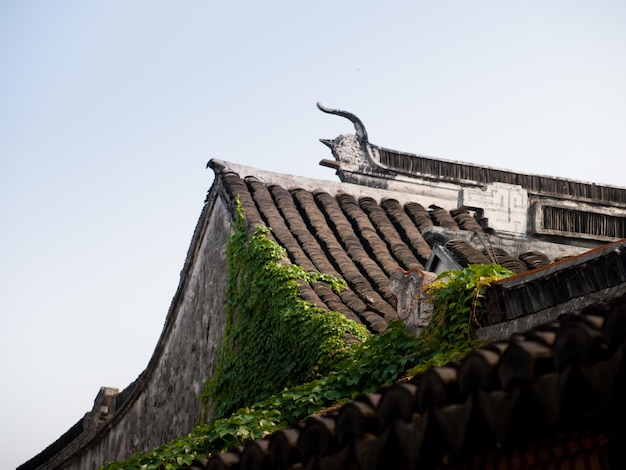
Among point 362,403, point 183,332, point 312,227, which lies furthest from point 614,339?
point 183,332

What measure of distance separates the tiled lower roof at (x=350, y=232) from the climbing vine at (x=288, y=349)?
292 mm

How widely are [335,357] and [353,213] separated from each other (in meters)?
3.90

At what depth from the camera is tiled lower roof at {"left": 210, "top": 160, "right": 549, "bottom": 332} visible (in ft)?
35.7

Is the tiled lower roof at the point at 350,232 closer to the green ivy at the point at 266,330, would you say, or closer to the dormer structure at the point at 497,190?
the green ivy at the point at 266,330

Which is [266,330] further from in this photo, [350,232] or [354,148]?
[354,148]

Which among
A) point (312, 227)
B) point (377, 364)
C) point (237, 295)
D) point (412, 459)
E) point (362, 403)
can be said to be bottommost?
point (412, 459)

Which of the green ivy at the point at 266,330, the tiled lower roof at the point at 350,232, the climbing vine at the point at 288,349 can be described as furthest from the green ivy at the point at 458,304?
the green ivy at the point at 266,330

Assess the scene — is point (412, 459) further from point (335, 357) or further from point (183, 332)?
point (183, 332)

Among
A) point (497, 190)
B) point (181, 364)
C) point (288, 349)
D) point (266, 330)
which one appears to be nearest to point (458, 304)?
point (288, 349)

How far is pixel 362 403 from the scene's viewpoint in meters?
4.61

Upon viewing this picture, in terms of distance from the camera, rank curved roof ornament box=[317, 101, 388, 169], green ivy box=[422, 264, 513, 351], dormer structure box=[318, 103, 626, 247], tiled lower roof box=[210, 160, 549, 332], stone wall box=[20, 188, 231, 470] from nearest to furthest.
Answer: green ivy box=[422, 264, 513, 351], tiled lower roof box=[210, 160, 549, 332], stone wall box=[20, 188, 231, 470], dormer structure box=[318, 103, 626, 247], curved roof ornament box=[317, 101, 388, 169]

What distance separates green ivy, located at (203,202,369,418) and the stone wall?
599 mm

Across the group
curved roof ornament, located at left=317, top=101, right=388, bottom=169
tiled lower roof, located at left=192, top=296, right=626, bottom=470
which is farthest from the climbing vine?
tiled lower roof, located at left=192, top=296, right=626, bottom=470

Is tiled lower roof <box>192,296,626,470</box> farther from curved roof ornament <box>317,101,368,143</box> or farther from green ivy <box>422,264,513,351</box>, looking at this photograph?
curved roof ornament <box>317,101,368,143</box>
